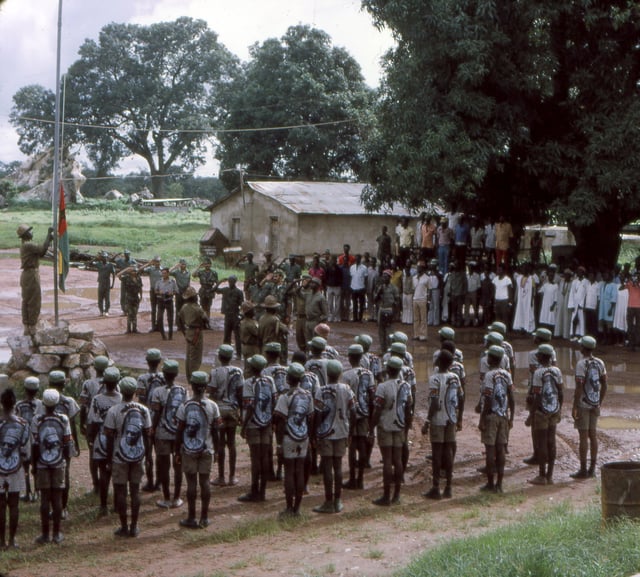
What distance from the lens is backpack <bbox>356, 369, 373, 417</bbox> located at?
11.2 meters

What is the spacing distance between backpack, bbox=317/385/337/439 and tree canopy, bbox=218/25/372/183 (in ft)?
116

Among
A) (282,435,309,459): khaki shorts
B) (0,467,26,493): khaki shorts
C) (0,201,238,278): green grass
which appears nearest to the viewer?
(0,467,26,493): khaki shorts

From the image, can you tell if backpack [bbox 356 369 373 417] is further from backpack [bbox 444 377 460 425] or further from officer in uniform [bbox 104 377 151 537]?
officer in uniform [bbox 104 377 151 537]

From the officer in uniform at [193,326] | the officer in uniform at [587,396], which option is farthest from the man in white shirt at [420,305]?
the officer in uniform at [587,396]

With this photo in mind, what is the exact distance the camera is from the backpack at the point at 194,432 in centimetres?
980

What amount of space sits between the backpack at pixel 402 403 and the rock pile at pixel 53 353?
24.8ft

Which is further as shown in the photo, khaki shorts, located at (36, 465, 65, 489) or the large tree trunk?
the large tree trunk

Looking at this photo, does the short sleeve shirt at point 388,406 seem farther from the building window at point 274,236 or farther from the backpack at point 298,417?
the building window at point 274,236

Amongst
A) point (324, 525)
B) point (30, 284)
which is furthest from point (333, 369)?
point (30, 284)

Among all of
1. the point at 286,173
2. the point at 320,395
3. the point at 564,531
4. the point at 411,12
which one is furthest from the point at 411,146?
the point at 286,173

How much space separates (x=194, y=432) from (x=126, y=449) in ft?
2.41

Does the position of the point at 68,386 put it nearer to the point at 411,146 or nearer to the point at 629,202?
the point at 411,146

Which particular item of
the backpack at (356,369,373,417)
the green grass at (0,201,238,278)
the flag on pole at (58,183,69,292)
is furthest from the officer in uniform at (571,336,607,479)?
the green grass at (0,201,238,278)

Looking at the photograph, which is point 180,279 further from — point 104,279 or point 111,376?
point 111,376
